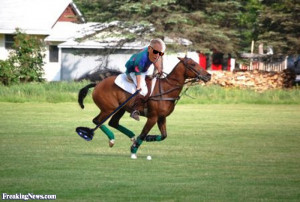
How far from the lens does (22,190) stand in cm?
1056

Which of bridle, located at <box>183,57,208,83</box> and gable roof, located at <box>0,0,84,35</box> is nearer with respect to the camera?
bridle, located at <box>183,57,208,83</box>

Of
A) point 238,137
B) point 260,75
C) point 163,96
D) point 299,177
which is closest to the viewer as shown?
point 299,177

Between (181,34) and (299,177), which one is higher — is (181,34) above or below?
below

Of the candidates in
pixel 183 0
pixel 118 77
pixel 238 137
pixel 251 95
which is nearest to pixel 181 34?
pixel 183 0

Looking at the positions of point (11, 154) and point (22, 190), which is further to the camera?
point (11, 154)

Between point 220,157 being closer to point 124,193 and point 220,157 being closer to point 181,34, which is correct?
point 124,193

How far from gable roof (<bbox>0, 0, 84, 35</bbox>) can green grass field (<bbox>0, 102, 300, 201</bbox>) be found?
1009 inches

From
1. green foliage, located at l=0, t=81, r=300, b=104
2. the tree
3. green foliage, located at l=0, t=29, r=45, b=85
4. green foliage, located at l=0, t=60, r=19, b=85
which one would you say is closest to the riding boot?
green foliage, located at l=0, t=81, r=300, b=104

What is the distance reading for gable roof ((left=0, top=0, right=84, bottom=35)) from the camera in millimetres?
50031

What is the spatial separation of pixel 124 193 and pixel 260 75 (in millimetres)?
32323

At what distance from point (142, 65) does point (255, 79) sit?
1080 inches

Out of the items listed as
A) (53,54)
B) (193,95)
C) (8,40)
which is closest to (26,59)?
(8,40)

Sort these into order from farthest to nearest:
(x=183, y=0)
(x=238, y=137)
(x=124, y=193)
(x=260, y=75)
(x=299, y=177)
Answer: (x=183, y=0)
(x=260, y=75)
(x=238, y=137)
(x=299, y=177)
(x=124, y=193)

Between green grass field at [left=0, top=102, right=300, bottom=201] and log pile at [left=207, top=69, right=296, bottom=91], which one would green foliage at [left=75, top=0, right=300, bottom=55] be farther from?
green grass field at [left=0, top=102, right=300, bottom=201]
